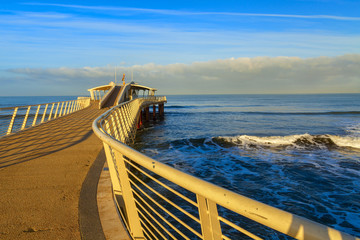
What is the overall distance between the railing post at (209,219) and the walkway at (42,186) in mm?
2030

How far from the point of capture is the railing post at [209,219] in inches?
48.1

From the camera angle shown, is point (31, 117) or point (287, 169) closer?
point (287, 169)

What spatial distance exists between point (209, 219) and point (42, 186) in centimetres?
396

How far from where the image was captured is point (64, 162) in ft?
19.1

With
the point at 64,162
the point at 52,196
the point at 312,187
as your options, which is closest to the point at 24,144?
the point at 64,162

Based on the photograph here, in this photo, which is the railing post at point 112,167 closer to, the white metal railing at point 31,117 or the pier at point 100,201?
the pier at point 100,201

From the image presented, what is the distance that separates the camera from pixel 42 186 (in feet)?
14.1

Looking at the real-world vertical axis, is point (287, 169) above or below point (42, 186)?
below

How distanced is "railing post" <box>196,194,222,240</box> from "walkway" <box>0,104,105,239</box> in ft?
6.66

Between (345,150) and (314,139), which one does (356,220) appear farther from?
(314,139)

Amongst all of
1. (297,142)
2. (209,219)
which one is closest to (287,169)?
Answer: (297,142)

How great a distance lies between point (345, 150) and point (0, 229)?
16.0 m

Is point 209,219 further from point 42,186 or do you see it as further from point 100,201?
point 42,186

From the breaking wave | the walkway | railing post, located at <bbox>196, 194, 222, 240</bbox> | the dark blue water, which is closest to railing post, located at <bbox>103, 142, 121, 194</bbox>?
the walkway
